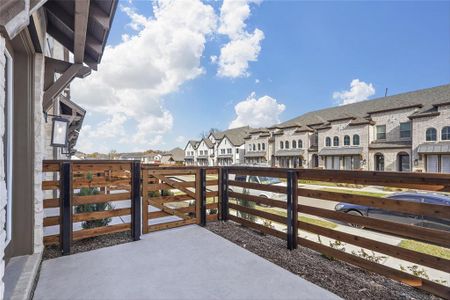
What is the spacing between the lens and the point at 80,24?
3.29 metres

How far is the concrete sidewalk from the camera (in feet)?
8.52

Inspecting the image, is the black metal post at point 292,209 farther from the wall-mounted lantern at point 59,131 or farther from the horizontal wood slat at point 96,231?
the wall-mounted lantern at point 59,131

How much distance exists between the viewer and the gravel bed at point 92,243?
144 inches

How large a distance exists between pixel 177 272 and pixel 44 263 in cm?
192

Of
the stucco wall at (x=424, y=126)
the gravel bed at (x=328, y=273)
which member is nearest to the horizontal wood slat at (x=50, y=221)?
the gravel bed at (x=328, y=273)

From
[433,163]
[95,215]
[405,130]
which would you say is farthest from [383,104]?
[95,215]

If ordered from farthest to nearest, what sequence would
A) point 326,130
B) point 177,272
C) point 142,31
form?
point 326,130, point 142,31, point 177,272

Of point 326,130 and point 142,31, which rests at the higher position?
point 142,31

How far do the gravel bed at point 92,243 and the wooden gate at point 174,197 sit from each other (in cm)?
43

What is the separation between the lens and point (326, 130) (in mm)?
27000

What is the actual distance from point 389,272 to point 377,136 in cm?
2492

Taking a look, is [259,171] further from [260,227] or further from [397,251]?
[397,251]

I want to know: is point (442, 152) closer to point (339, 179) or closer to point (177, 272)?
point (339, 179)

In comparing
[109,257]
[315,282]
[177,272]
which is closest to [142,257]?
[109,257]
